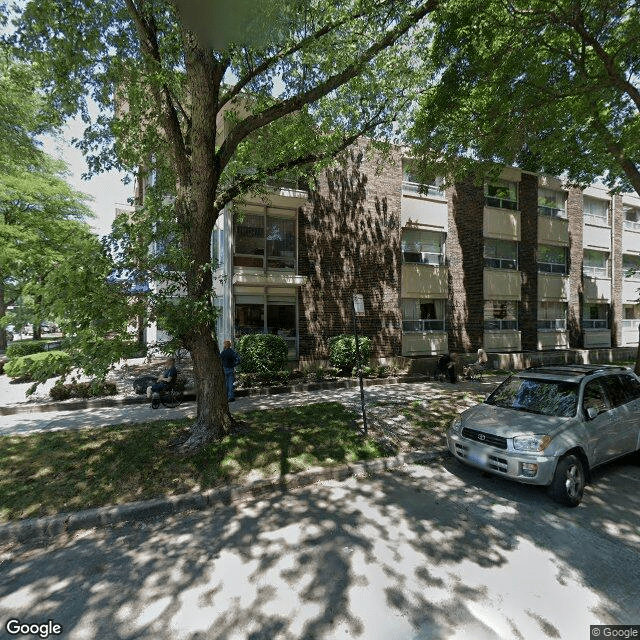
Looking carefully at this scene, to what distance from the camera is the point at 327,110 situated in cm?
1007

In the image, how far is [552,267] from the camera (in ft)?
62.9

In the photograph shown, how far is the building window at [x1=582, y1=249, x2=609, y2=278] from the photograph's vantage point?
20625 millimetres

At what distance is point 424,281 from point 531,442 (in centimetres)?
1182

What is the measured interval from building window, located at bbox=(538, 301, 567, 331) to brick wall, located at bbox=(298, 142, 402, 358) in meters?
9.26

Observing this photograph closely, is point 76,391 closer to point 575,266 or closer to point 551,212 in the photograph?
point 551,212

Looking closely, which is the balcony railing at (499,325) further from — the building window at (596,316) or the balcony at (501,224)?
the building window at (596,316)

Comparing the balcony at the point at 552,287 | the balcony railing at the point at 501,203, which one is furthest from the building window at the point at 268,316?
the balcony at the point at 552,287

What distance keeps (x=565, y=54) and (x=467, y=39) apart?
249 centimetres

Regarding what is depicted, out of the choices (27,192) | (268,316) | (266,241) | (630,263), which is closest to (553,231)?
(630,263)

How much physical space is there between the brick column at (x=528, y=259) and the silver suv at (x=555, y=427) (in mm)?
13275

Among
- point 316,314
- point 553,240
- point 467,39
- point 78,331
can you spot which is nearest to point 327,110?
point 467,39

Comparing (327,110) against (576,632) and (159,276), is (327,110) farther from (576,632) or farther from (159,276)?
(576,632)

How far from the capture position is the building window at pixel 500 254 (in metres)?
17.4

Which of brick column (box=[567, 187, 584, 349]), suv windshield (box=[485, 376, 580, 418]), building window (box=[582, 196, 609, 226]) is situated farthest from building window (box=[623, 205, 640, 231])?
suv windshield (box=[485, 376, 580, 418])
